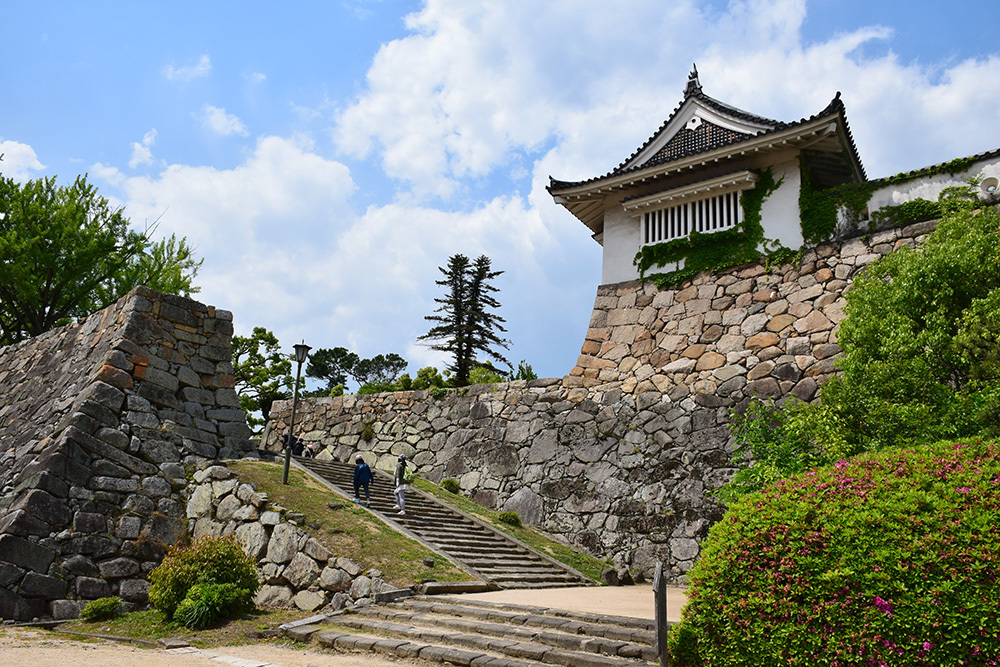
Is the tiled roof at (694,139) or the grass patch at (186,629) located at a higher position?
the tiled roof at (694,139)

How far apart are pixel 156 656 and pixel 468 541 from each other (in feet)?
21.8

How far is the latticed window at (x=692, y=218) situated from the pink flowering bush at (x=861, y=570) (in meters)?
11.1

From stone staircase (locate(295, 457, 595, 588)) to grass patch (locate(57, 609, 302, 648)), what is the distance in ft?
10.5

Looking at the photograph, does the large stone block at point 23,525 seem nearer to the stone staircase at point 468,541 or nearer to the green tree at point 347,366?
the stone staircase at point 468,541

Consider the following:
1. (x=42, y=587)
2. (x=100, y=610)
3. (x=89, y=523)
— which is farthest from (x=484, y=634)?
(x=89, y=523)

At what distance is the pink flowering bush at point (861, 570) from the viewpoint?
490cm

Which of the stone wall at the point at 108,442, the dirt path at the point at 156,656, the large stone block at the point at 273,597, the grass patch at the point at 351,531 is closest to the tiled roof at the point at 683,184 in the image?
the grass patch at the point at 351,531

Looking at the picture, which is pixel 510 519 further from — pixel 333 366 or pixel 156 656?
pixel 333 366

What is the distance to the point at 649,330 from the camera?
661 inches

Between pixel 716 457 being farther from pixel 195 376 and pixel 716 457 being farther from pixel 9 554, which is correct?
pixel 9 554

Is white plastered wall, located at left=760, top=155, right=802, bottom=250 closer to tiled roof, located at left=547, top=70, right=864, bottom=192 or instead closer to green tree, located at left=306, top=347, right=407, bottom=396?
tiled roof, located at left=547, top=70, right=864, bottom=192

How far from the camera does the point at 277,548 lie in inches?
431

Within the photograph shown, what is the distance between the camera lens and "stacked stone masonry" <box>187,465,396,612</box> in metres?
10.0

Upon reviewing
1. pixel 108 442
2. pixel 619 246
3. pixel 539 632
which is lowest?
pixel 539 632
